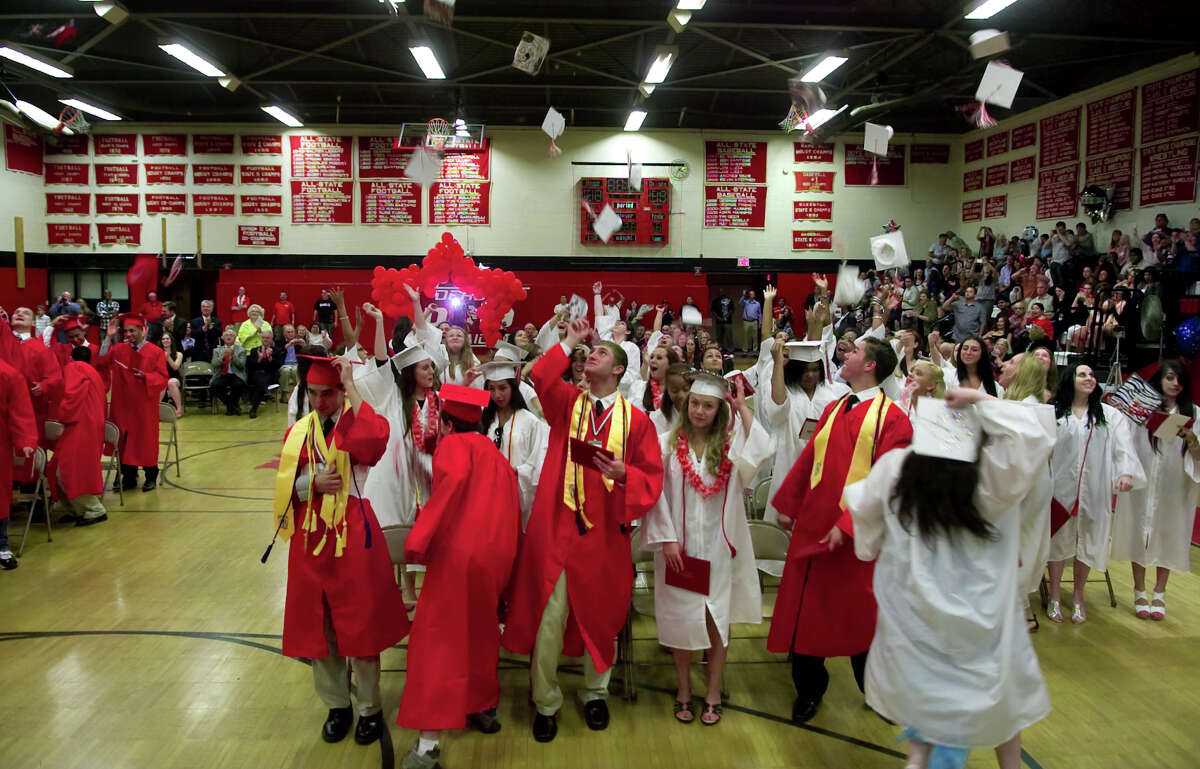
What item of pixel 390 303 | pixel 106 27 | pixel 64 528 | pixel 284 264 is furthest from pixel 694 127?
pixel 64 528

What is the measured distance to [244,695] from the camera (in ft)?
13.0

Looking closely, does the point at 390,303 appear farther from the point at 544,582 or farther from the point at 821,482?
the point at 821,482

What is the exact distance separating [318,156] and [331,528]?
19.0 metres

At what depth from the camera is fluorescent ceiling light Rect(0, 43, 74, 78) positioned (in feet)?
45.0

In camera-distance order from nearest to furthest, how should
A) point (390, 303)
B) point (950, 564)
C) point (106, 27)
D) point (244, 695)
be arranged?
1. point (950, 564)
2. point (244, 695)
3. point (390, 303)
4. point (106, 27)

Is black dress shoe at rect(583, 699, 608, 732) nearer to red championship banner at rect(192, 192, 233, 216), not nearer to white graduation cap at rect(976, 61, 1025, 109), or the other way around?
white graduation cap at rect(976, 61, 1025, 109)

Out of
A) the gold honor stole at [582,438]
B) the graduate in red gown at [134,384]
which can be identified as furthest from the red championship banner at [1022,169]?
the graduate in red gown at [134,384]

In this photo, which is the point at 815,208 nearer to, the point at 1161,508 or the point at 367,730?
the point at 1161,508

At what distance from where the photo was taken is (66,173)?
1978 centimetres

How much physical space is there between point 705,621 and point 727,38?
13376mm

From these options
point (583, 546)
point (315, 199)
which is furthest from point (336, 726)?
point (315, 199)

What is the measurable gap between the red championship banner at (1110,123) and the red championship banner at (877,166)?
5.08 m

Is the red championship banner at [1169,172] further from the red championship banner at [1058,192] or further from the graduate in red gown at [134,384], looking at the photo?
the graduate in red gown at [134,384]

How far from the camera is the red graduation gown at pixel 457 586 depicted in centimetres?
321
